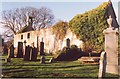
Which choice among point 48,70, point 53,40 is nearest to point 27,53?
point 53,40

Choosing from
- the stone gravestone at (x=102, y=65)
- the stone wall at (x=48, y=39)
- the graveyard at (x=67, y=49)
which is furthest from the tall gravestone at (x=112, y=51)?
the stone wall at (x=48, y=39)

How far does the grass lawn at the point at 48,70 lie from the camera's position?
943 cm

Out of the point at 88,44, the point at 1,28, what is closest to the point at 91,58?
the point at 88,44

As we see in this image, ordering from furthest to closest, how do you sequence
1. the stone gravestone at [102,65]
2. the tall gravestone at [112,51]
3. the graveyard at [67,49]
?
the graveyard at [67,49] < the tall gravestone at [112,51] < the stone gravestone at [102,65]

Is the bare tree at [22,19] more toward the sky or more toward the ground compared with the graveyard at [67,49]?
more toward the sky

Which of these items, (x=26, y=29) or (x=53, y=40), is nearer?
(x=53, y=40)

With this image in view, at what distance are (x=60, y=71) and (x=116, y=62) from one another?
192 cm

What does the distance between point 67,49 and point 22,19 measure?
2379 mm

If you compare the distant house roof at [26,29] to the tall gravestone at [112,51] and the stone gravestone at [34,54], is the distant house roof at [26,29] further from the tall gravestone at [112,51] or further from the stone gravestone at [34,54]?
the tall gravestone at [112,51]

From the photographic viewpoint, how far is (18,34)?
11070mm

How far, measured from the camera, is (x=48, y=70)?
32.1 feet

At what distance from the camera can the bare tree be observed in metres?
10.8

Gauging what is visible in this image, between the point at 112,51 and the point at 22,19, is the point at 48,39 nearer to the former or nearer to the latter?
the point at 22,19

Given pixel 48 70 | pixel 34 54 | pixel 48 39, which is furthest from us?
pixel 48 39
